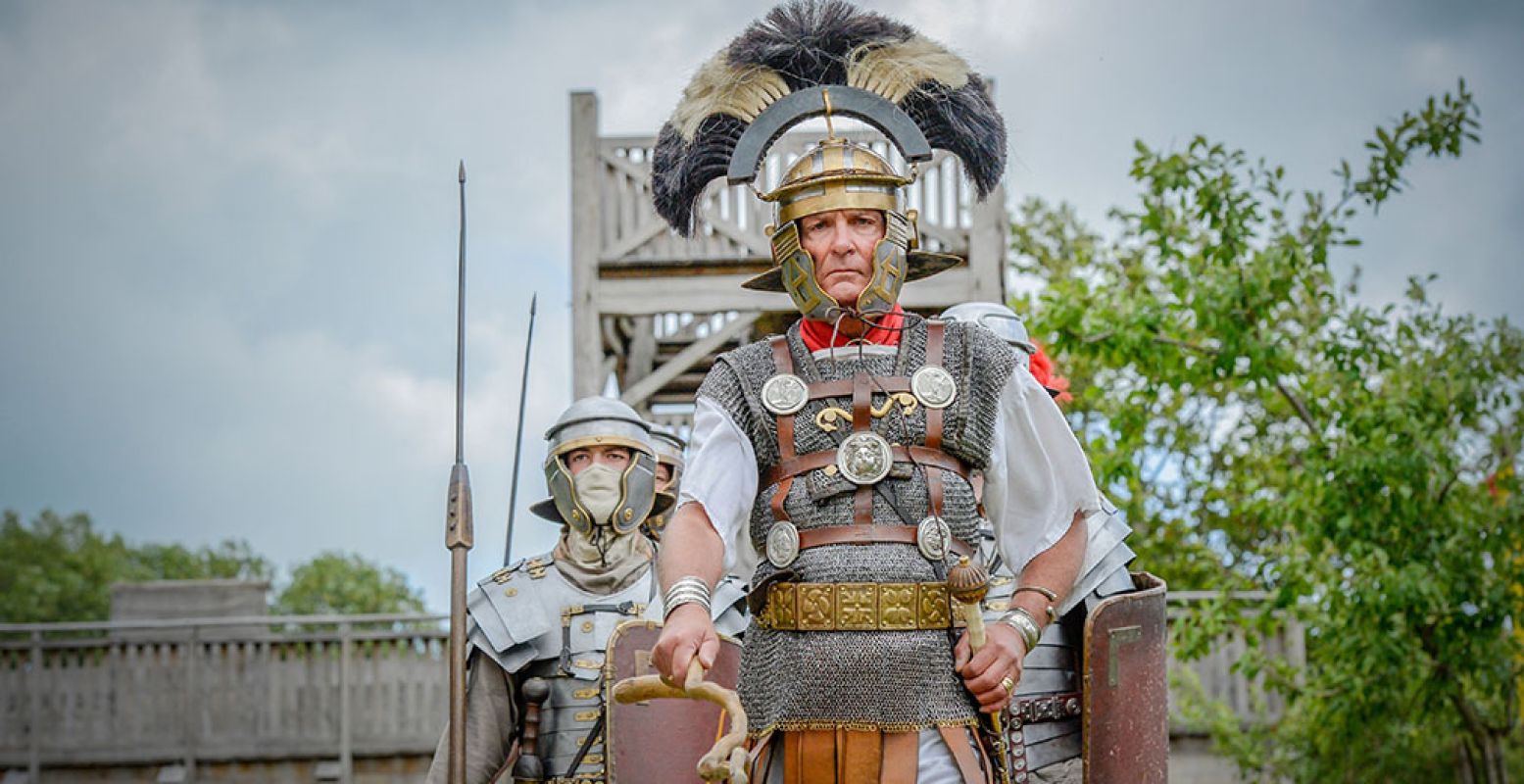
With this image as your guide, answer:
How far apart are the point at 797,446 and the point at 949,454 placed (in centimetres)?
29

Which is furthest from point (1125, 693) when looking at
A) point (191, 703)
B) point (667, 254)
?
point (191, 703)

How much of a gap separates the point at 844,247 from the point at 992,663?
85 cm

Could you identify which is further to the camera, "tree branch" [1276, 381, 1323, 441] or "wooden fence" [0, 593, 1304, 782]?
"wooden fence" [0, 593, 1304, 782]

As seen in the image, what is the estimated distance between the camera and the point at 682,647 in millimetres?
3135

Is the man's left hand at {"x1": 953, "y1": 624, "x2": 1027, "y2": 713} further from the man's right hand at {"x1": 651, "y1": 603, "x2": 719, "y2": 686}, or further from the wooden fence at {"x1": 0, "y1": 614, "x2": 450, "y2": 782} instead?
the wooden fence at {"x1": 0, "y1": 614, "x2": 450, "y2": 782}

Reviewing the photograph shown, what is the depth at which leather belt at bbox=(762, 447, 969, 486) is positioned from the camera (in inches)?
132

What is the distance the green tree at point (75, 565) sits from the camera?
20.5 meters

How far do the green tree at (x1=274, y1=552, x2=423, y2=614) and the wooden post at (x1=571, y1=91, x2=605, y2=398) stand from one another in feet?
27.0

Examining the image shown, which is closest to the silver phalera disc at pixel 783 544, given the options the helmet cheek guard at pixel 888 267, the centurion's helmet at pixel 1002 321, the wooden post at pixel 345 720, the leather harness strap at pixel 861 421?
the leather harness strap at pixel 861 421

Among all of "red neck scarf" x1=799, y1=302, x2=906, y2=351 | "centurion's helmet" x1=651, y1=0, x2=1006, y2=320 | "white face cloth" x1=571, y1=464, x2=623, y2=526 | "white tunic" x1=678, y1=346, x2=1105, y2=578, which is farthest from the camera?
"white face cloth" x1=571, y1=464, x2=623, y2=526

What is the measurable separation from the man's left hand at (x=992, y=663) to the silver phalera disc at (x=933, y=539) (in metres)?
0.15

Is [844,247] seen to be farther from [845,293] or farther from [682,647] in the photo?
[682,647]

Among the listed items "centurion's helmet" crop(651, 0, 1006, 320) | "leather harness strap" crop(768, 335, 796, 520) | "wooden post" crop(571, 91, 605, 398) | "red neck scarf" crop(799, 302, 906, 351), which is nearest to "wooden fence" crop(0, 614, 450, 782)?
"wooden post" crop(571, 91, 605, 398)

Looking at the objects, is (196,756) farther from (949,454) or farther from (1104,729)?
(949,454)
